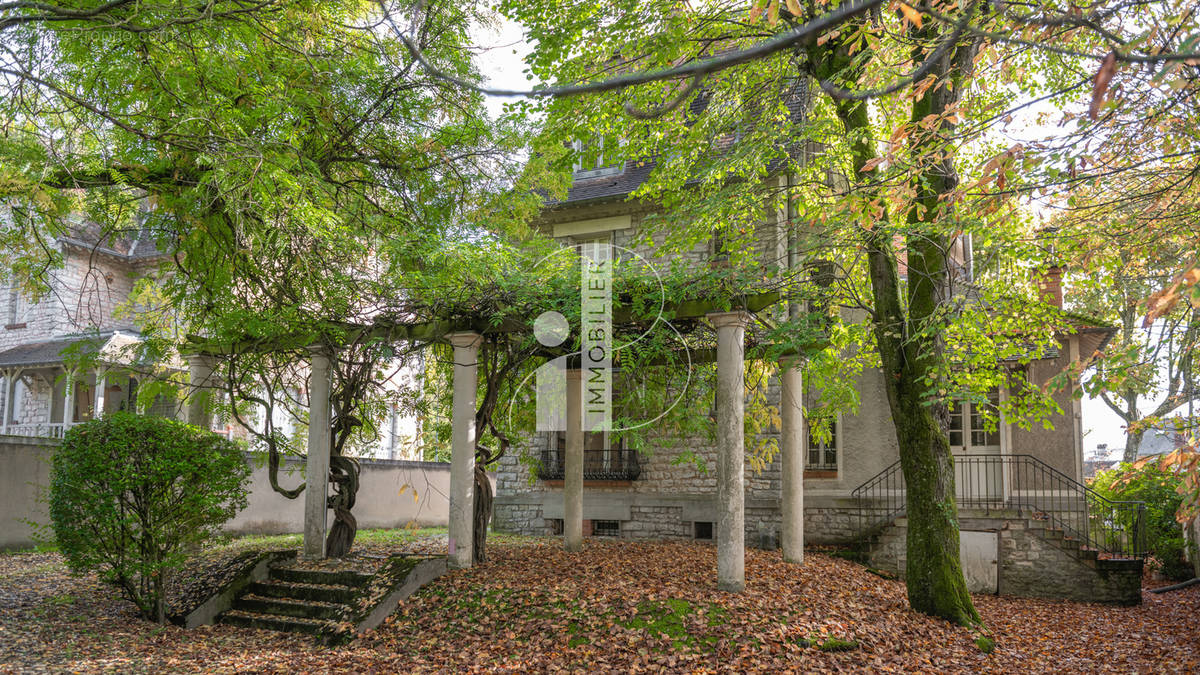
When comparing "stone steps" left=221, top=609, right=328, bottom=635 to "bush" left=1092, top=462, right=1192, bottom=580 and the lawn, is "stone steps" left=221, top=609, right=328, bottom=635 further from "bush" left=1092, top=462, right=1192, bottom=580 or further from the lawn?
"bush" left=1092, top=462, right=1192, bottom=580

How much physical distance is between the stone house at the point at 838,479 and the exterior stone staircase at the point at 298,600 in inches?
155

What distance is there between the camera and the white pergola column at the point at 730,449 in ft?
28.0

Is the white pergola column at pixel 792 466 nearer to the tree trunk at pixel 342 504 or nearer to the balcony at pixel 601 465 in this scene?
the balcony at pixel 601 465

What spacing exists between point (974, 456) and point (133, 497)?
40.5ft

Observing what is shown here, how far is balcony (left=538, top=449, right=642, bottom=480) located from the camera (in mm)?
14859

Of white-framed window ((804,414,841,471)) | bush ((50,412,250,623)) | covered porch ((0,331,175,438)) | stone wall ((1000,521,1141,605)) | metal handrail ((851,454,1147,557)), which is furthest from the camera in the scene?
covered porch ((0,331,175,438))

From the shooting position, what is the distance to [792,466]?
1106cm

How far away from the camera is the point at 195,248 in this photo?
26.6ft

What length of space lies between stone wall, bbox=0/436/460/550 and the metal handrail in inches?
292

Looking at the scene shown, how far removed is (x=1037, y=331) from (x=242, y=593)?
31.4 feet

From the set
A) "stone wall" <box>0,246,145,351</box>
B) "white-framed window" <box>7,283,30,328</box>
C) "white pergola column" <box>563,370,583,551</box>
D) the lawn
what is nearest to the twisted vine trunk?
the lawn

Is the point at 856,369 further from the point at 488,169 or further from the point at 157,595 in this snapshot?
the point at 157,595

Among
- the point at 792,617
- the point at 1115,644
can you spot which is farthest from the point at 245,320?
the point at 1115,644

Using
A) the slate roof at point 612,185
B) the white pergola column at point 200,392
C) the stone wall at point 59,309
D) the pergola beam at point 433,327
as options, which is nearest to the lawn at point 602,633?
the white pergola column at point 200,392
